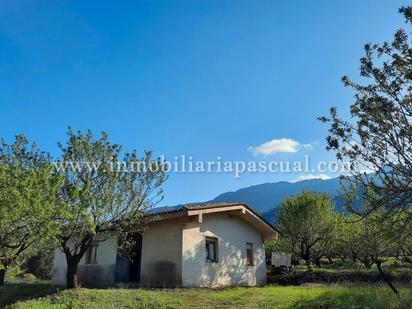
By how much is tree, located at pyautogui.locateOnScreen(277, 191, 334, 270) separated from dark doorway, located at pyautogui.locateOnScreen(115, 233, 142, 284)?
15.6 metres

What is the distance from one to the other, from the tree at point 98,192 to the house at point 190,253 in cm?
193

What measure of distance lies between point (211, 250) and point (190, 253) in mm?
2183

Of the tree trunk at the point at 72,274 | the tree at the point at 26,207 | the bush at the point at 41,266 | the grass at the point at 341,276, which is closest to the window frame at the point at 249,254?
the grass at the point at 341,276

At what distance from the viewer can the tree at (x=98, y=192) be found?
1669cm

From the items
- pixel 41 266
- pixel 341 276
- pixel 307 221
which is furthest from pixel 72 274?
pixel 307 221

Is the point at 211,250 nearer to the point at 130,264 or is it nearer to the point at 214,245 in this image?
the point at 214,245

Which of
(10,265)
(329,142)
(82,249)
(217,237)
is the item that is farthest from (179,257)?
(329,142)

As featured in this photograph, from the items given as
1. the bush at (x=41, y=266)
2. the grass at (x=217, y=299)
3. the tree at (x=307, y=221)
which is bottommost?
the grass at (x=217, y=299)

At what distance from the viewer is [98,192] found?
685 inches

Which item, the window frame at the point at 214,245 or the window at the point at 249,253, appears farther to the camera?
the window at the point at 249,253

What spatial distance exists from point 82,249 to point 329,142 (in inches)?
499

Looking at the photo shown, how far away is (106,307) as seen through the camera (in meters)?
13.8

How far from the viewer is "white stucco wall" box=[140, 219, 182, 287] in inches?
765

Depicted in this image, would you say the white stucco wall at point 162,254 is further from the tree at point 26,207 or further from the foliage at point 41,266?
the foliage at point 41,266
